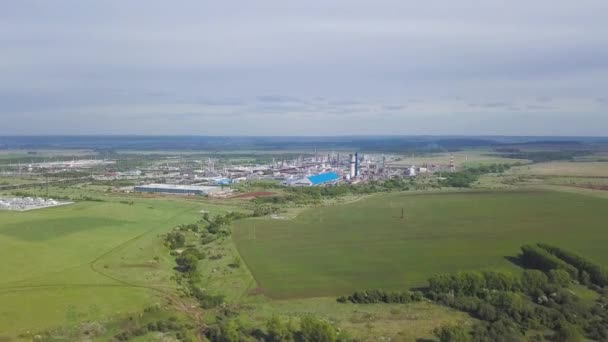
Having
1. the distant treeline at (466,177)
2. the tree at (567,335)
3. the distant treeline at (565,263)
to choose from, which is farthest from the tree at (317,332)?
the distant treeline at (466,177)

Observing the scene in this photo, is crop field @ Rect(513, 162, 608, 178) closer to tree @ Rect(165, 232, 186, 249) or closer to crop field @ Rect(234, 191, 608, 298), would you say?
crop field @ Rect(234, 191, 608, 298)

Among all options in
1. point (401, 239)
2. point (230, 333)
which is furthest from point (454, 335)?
point (401, 239)

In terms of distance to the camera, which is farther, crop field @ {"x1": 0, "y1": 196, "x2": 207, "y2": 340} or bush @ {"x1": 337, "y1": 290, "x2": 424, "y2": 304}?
bush @ {"x1": 337, "y1": 290, "x2": 424, "y2": 304}

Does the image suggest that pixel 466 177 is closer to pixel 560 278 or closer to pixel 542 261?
pixel 542 261

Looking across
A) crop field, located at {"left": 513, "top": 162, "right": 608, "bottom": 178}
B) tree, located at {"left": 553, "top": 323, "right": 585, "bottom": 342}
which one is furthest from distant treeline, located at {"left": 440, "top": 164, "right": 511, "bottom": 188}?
tree, located at {"left": 553, "top": 323, "right": 585, "bottom": 342}

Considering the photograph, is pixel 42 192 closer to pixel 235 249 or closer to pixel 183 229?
pixel 183 229

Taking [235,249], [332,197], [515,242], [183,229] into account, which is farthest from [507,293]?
[332,197]
